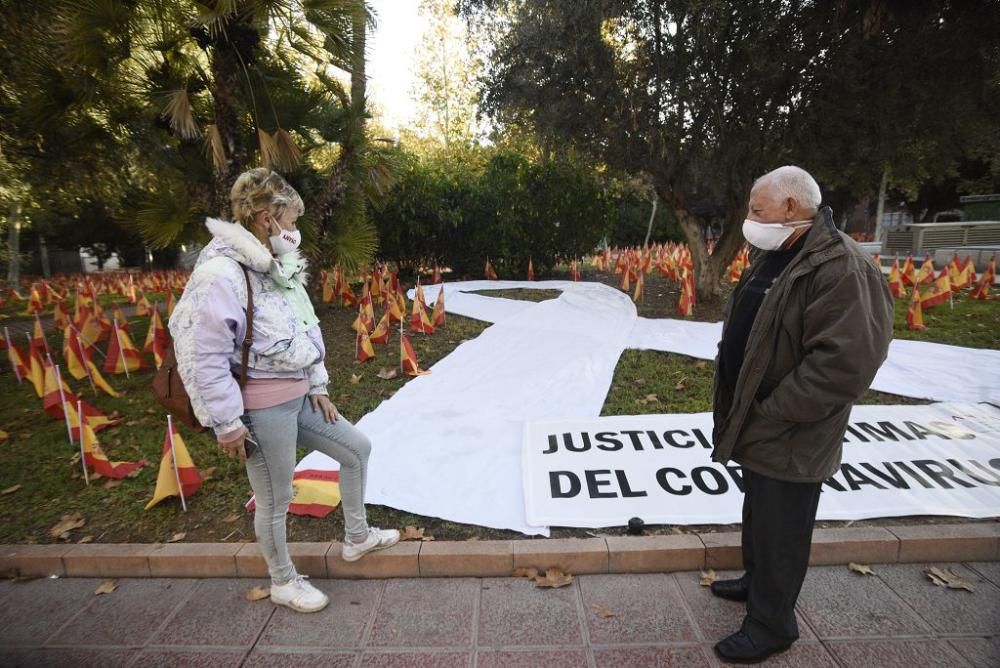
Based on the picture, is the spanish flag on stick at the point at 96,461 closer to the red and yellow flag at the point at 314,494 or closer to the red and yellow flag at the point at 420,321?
the red and yellow flag at the point at 314,494

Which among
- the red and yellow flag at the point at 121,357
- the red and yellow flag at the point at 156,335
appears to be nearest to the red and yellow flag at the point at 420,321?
the red and yellow flag at the point at 156,335

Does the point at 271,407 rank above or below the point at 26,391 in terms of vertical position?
above

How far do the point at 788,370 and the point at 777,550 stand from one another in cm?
72

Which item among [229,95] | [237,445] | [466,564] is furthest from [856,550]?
[229,95]

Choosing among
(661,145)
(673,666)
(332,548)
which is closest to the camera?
(673,666)

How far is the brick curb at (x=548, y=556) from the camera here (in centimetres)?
278

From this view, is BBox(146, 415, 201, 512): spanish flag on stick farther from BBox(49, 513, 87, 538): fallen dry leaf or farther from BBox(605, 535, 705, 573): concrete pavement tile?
BBox(605, 535, 705, 573): concrete pavement tile

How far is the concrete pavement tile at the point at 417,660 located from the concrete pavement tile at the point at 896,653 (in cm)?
157

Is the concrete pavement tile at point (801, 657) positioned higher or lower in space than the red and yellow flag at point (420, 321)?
lower

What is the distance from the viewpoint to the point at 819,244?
1890mm

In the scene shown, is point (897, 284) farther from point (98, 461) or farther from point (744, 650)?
point (98, 461)

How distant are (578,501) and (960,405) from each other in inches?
138

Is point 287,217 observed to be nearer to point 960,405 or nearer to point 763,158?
point 960,405

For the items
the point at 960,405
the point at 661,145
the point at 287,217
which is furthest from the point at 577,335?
the point at 287,217
